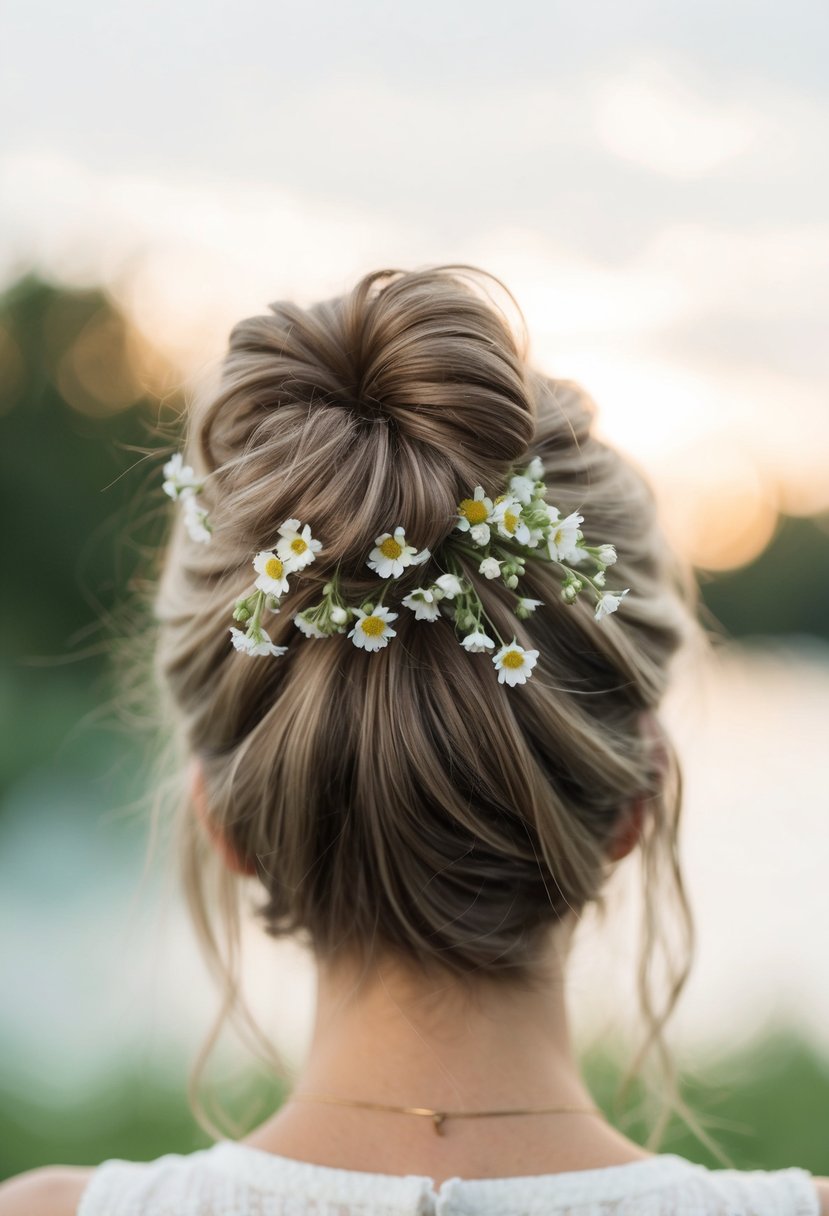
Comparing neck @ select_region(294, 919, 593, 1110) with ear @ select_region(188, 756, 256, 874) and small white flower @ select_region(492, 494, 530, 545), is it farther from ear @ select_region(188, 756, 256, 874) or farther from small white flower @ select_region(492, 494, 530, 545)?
small white flower @ select_region(492, 494, 530, 545)

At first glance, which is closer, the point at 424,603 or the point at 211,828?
the point at 424,603

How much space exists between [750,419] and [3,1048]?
3829mm

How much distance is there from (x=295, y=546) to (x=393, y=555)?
99 millimetres

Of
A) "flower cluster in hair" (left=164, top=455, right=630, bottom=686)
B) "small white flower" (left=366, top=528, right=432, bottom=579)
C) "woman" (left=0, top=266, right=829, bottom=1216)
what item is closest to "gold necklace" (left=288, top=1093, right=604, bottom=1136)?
"woman" (left=0, top=266, right=829, bottom=1216)

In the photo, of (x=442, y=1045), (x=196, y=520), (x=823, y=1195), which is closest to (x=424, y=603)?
(x=196, y=520)

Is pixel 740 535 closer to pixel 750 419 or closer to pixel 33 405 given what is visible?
pixel 750 419

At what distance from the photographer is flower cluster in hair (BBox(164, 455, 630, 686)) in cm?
115

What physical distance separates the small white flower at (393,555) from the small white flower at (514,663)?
12 centimetres

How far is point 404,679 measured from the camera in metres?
1.17

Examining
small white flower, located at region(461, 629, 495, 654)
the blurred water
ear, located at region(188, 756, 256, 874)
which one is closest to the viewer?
small white flower, located at region(461, 629, 495, 654)

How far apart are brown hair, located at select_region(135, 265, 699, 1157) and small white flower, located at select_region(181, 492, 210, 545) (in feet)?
0.06

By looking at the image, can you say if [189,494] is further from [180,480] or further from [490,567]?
[490,567]

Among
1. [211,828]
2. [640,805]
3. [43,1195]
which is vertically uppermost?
[640,805]

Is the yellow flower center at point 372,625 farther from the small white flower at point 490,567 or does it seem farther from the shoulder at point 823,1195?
the shoulder at point 823,1195
